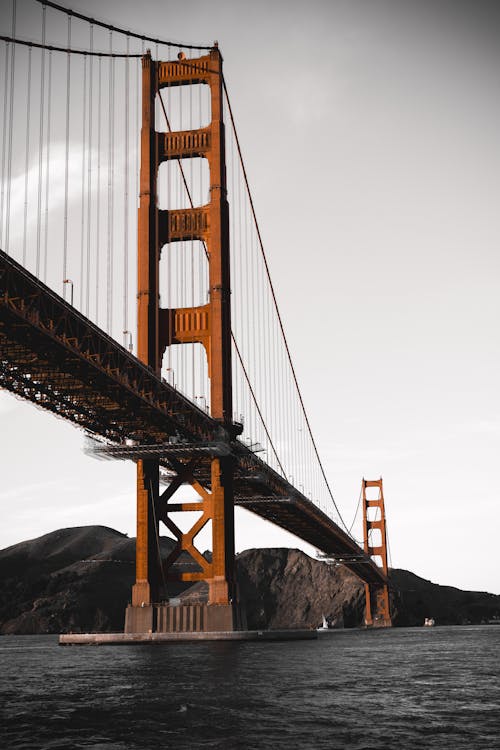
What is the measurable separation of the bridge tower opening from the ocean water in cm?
1021

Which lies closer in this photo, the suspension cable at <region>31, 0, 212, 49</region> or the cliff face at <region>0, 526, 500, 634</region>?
the suspension cable at <region>31, 0, 212, 49</region>

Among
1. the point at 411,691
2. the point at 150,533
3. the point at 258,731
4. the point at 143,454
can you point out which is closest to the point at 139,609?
the point at 150,533

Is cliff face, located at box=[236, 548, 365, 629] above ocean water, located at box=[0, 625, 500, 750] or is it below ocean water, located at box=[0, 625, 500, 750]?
above

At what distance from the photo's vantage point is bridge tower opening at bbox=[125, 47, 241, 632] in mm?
47188

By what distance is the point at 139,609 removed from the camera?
1839 inches

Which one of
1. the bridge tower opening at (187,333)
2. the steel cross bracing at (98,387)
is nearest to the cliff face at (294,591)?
the steel cross bracing at (98,387)

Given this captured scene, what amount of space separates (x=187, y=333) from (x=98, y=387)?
11869 millimetres

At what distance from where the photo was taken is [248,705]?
69.3 feet

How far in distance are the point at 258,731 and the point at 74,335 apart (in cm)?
1962

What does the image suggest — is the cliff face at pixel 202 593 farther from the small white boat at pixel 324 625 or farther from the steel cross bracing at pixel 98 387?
the steel cross bracing at pixel 98 387

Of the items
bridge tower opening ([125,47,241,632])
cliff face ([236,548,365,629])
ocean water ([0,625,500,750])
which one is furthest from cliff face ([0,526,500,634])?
ocean water ([0,625,500,750])

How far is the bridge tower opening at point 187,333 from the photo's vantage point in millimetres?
47188

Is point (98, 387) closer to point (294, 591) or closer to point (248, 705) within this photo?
point (248, 705)

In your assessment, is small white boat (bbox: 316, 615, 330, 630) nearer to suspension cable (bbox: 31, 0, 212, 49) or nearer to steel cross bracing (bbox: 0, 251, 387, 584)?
steel cross bracing (bbox: 0, 251, 387, 584)
